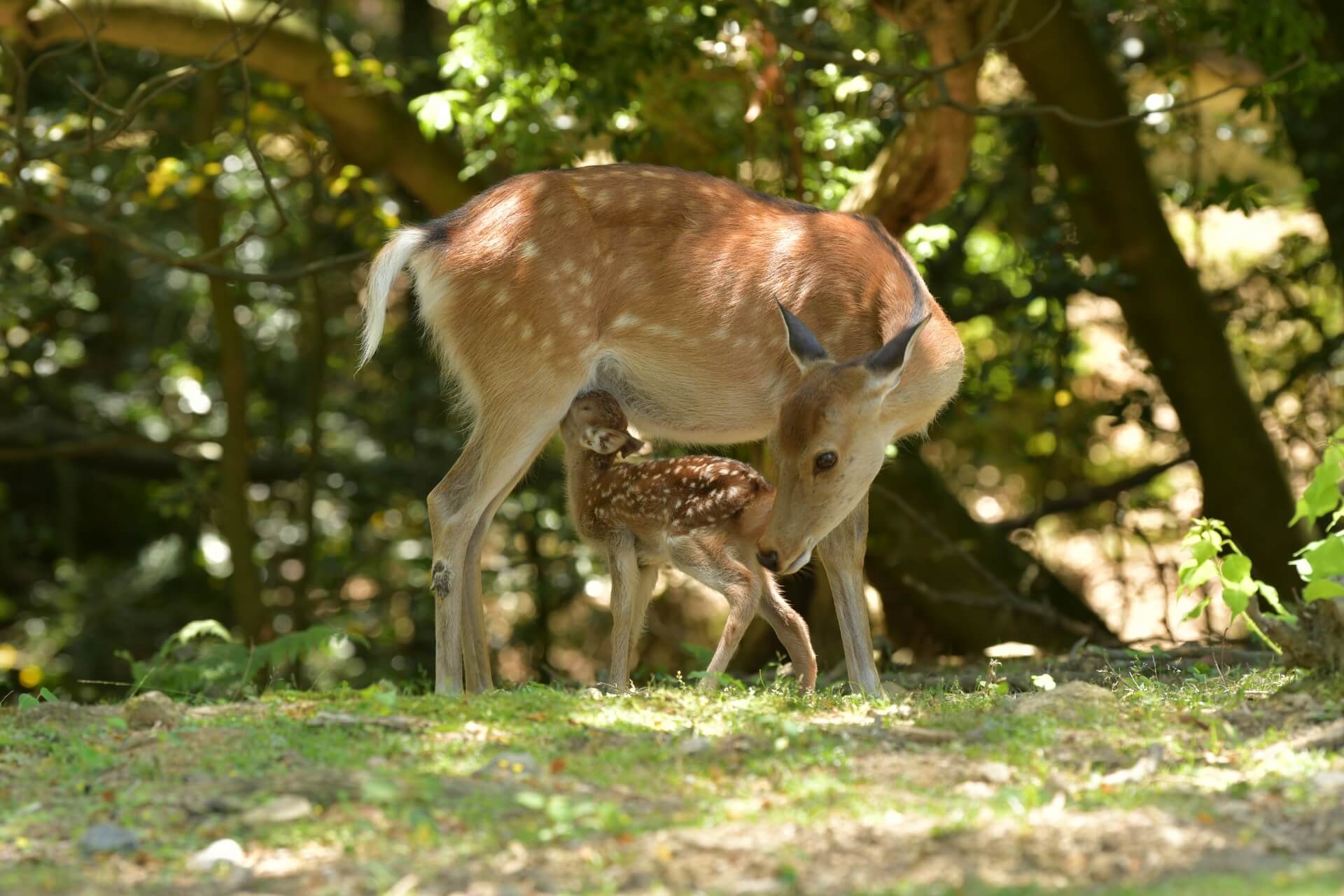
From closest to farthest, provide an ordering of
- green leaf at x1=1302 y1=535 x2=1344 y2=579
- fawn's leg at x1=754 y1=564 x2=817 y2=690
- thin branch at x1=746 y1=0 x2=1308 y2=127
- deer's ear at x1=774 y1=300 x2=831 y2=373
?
green leaf at x1=1302 y1=535 x2=1344 y2=579 → deer's ear at x1=774 y1=300 x2=831 y2=373 → fawn's leg at x1=754 y1=564 x2=817 y2=690 → thin branch at x1=746 y1=0 x2=1308 y2=127

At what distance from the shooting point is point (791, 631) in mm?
6523

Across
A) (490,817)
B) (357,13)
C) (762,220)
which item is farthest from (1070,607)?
(357,13)

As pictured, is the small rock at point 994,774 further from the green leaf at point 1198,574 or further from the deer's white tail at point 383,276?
the deer's white tail at point 383,276

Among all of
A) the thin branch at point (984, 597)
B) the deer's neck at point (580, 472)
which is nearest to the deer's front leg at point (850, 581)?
the deer's neck at point (580, 472)

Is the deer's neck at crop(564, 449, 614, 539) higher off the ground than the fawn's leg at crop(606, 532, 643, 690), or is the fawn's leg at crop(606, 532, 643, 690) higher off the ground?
the deer's neck at crop(564, 449, 614, 539)

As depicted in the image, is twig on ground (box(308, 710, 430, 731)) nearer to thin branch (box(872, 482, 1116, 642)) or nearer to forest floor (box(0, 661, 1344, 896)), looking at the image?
forest floor (box(0, 661, 1344, 896))

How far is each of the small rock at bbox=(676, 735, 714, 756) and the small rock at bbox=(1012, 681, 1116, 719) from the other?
1074mm

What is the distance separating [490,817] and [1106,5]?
309 inches

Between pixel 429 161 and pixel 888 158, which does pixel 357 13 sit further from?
pixel 888 158

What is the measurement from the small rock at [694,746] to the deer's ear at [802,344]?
6.61 ft

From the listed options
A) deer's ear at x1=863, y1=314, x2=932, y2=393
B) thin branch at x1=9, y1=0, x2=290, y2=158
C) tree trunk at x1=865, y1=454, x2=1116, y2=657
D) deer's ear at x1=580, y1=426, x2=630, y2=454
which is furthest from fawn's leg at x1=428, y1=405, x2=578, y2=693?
tree trunk at x1=865, y1=454, x2=1116, y2=657

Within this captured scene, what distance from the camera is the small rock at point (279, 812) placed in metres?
4.05

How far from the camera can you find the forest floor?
367cm

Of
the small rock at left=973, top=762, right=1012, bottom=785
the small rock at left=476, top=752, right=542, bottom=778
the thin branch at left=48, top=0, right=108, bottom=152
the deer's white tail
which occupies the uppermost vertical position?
the thin branch at left=48, top=0, right=108, bottom=152
